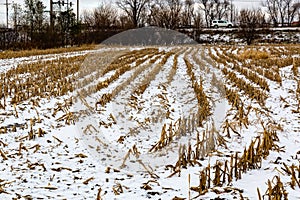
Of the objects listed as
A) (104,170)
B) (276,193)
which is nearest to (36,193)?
(104,170)

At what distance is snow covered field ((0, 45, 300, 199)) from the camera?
3.04 meters

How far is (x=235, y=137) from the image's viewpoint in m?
4.42

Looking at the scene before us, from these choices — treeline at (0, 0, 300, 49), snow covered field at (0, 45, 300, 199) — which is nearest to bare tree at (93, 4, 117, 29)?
treeline at (0, 0, 300, 49)

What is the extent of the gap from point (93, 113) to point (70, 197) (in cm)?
287

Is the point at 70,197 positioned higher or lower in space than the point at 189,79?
lower

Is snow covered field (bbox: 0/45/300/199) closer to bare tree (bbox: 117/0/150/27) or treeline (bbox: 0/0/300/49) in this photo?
treeline (bbox: 0/0/300/49)

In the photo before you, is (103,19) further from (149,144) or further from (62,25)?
(149,144)

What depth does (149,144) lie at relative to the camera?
14.0 ft

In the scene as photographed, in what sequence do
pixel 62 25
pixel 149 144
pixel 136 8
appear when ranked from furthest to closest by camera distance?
pixel 136 8
pixel 62 25
pixel 149 144

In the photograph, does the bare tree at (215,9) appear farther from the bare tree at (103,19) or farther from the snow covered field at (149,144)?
the snow covered field at (149,144)

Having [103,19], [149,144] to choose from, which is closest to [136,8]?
[103,19]

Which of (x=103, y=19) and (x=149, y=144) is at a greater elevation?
(x=103, y=19)

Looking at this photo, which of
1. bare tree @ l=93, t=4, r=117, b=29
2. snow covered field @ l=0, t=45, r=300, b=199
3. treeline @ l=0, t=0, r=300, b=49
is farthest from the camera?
bare tree @ l=93, t=4, r=117, b=29

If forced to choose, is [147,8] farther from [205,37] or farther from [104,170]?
[104,170]
